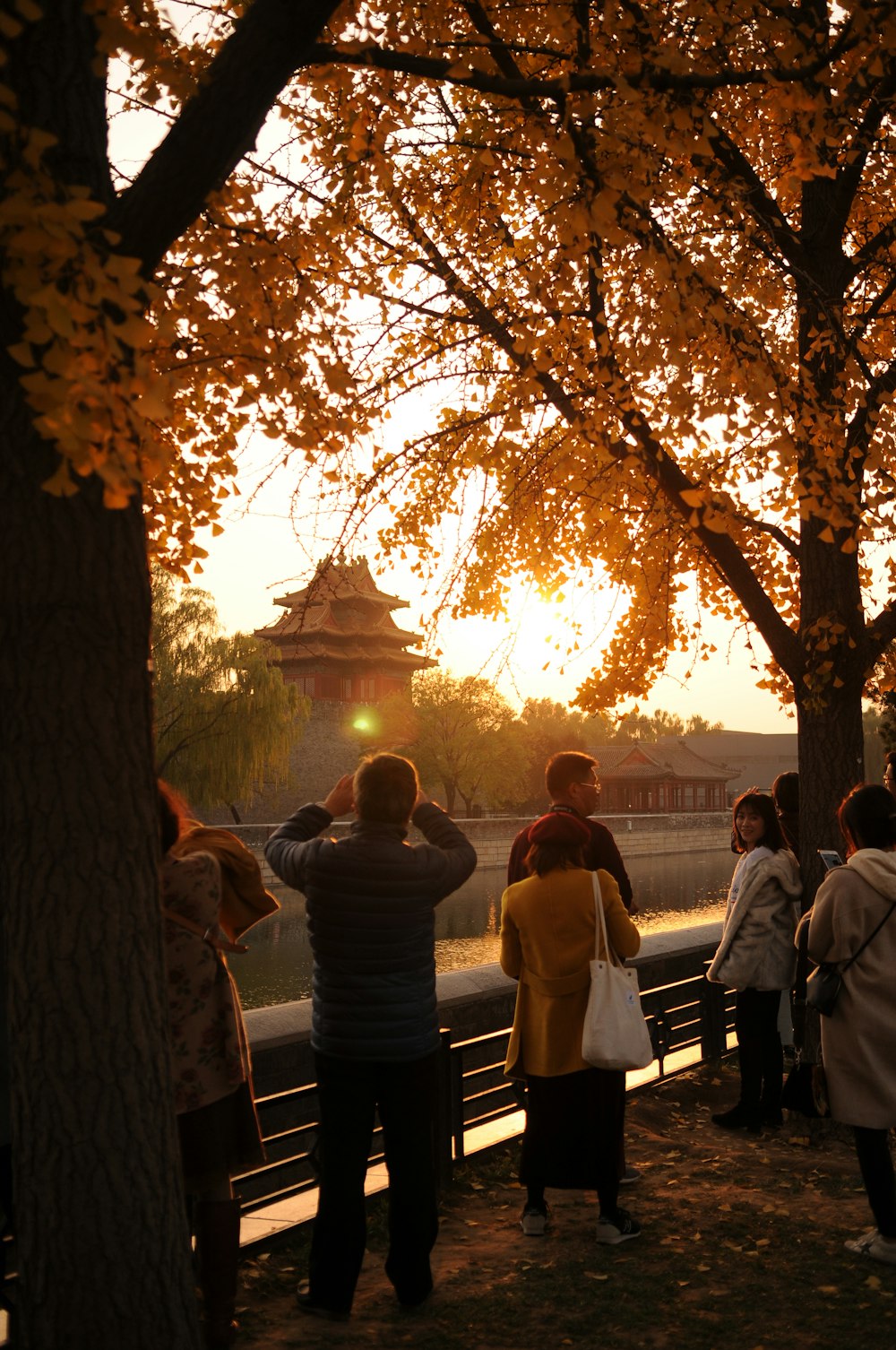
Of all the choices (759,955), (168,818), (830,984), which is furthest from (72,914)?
(759,955)

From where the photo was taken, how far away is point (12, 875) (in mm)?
2598

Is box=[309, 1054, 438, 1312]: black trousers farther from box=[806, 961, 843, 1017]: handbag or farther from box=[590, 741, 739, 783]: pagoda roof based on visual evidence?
box=[590, 741, 739, 783]: pagoda roof

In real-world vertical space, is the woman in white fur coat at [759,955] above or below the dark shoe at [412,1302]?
above

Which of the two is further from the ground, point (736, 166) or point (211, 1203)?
point (736, 166)

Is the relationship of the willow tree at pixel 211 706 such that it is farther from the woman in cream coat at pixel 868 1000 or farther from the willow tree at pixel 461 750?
the woman in cream coat at pixel 868 1000

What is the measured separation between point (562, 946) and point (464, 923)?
71.3 ft

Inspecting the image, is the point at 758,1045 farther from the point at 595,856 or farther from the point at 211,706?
the point at 211,706

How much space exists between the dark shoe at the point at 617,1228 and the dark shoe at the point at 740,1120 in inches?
62.3

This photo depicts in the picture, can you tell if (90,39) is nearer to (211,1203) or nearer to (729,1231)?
(211,1203)

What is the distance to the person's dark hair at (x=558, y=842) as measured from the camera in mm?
4070

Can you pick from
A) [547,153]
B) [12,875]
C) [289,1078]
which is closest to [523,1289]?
[289,1078]

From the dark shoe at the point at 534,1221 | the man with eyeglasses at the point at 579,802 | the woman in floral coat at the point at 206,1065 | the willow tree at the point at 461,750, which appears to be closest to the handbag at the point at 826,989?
the man with eyeglasses at the point at 579,802

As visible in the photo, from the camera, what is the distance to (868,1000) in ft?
12.8

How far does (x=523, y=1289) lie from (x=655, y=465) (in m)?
3.12
